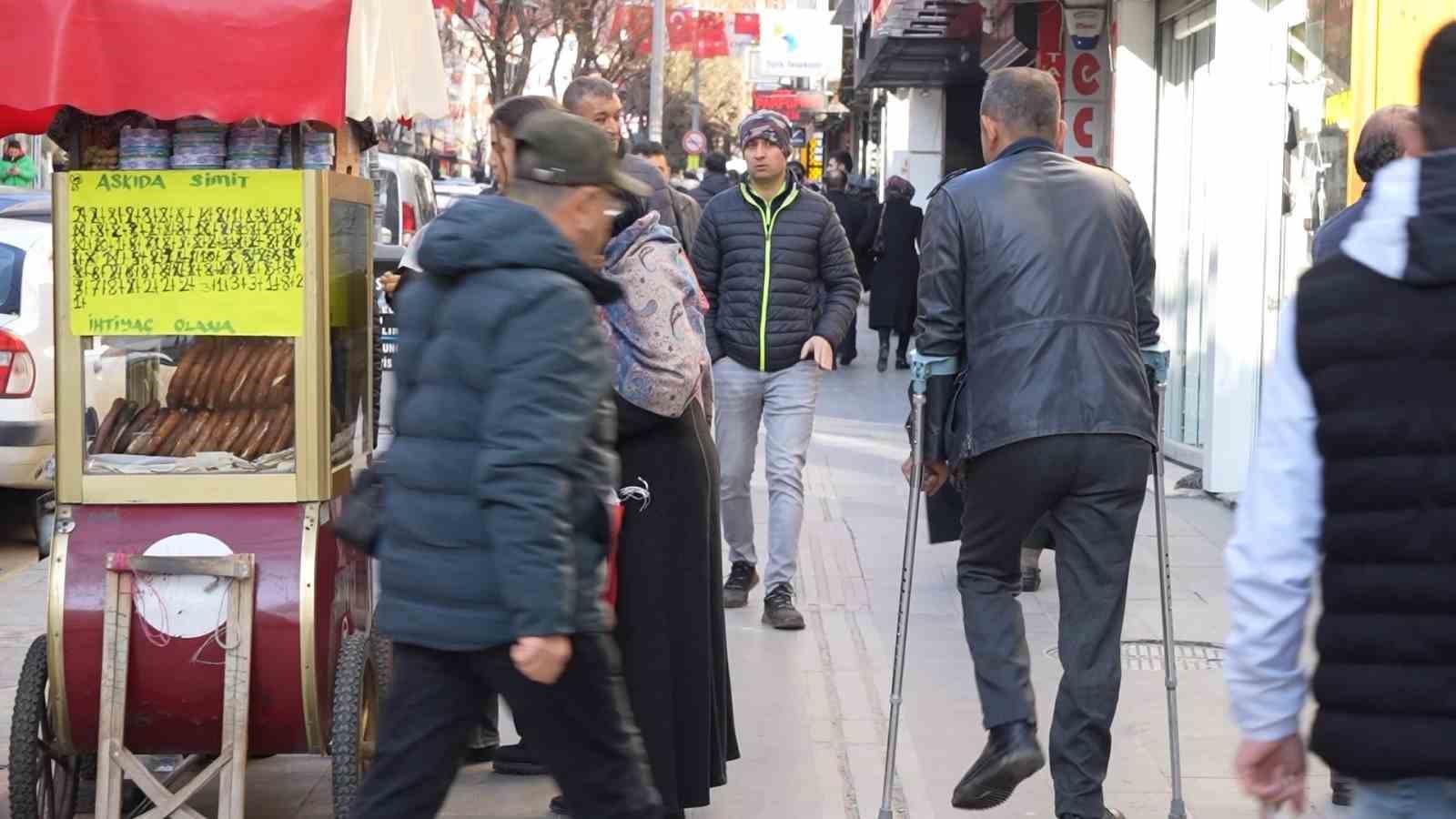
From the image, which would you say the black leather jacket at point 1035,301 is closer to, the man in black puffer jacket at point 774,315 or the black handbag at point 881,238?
the man in black puffer jacket at point 774,315

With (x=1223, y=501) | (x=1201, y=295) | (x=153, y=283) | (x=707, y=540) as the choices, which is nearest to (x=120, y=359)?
(x=153, y=283)

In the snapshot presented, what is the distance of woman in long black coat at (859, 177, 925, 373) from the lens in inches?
741

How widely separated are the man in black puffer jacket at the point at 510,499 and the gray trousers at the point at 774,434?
4132 mm

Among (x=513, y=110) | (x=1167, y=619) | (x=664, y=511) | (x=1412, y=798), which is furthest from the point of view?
(x=1167, y=619)

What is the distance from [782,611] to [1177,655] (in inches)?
60.3

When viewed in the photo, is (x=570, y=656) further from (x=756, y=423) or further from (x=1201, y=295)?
(x=1201, y=295)

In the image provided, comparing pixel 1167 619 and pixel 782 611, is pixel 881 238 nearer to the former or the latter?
pixel 782 611

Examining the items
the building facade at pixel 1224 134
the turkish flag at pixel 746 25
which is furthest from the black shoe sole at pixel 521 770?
the turkish flag at pixel 746 25

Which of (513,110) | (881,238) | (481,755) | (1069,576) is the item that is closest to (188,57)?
(513,110)

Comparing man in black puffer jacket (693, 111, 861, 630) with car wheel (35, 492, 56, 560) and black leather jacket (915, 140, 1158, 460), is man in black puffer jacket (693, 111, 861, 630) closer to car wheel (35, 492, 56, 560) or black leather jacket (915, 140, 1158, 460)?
black leather jacket (915, 140, 1158, 460)

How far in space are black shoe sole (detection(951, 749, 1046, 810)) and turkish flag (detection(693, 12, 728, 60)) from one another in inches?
1426

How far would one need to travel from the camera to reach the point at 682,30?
4059 centimetres

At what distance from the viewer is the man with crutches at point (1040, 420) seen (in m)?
4.82

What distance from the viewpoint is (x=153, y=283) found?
482 cm
